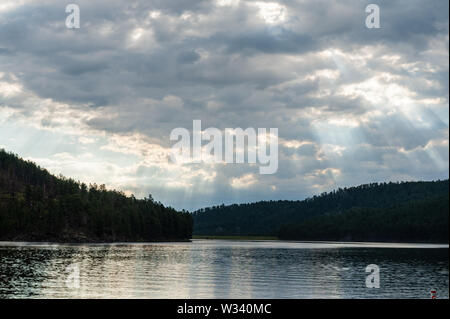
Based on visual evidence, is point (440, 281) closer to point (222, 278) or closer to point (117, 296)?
point (222, 278)

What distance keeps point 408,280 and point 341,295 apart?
30.6 meters

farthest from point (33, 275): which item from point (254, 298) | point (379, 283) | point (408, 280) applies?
point (408, 280)

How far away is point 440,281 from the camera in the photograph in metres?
104

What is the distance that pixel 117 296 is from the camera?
73250mm

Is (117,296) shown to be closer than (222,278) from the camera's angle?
Yes
